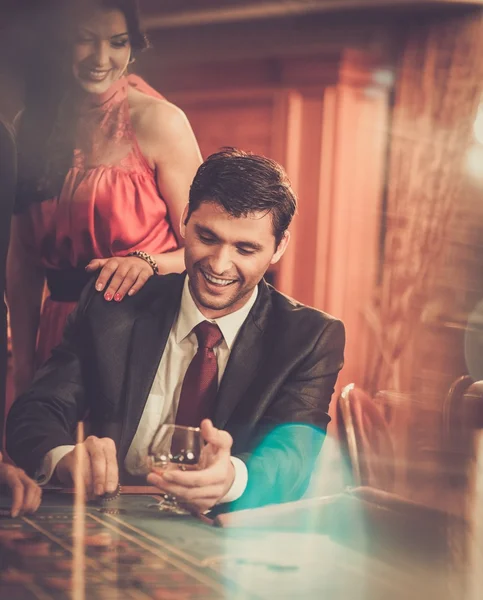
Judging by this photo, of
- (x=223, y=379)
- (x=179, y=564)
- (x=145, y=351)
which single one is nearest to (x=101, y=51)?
(x=145, y=351)

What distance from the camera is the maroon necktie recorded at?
167cm

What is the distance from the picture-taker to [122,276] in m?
1.73

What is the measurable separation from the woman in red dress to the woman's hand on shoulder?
3 centimetres

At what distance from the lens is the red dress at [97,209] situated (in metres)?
1.80

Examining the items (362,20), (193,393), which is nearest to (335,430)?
(193,393)

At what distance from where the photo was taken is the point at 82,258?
182 cm

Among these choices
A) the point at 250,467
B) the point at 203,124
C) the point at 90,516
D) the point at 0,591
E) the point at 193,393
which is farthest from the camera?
the point at 203,124

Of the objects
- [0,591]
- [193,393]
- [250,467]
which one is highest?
[193,393]

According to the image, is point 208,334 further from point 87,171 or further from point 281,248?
point 87,171

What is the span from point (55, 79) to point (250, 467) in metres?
0.96

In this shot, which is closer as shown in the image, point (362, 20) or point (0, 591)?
point (0, 591)

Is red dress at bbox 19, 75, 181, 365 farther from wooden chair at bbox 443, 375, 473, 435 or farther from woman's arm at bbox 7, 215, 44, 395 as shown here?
wooden chair at bbox 443, 375, 473, 435

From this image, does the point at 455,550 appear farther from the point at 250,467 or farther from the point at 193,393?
the point at 193,393

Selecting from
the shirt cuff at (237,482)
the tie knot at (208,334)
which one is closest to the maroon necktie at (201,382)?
the tie knot at (208,334)
